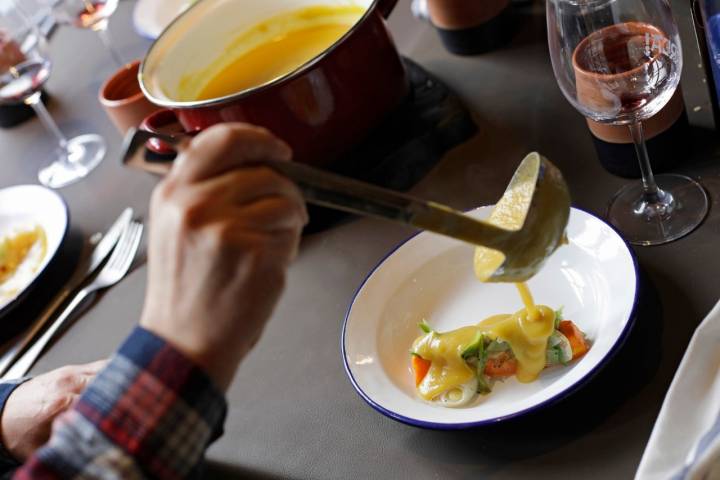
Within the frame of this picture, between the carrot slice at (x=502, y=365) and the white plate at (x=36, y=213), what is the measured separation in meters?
0.66

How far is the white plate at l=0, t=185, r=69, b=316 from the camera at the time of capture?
119 centimetres

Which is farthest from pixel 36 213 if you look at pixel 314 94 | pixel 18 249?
pixel 314 94

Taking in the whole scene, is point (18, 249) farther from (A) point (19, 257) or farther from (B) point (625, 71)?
(B) point (625, 71)

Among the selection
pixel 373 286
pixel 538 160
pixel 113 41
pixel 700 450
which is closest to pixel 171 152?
pixel 373 286

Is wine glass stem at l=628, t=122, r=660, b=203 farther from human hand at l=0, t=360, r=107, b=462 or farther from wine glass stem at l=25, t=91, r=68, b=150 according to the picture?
wine glass stem at l=25, t=91, r=68, b=150

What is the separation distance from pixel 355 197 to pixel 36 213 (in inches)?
34.5

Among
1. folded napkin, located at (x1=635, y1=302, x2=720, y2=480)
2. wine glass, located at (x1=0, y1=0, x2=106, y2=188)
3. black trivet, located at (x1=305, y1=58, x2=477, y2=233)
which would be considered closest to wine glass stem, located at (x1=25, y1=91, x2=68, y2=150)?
wine glass, located at (x1=0, y1=0, x2=106, y2=188)

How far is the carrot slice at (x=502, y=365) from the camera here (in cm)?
75

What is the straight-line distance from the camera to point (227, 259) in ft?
1.76

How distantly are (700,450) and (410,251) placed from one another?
41 centimetres

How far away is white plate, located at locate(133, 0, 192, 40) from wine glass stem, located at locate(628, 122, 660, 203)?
91cm

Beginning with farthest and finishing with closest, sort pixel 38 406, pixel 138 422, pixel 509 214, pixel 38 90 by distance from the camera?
pixel 38 90 < pixel 38 406 < pixel 509 214 < pixel 138 422

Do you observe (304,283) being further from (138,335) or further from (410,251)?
(138,335)

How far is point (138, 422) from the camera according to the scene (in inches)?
21.0
